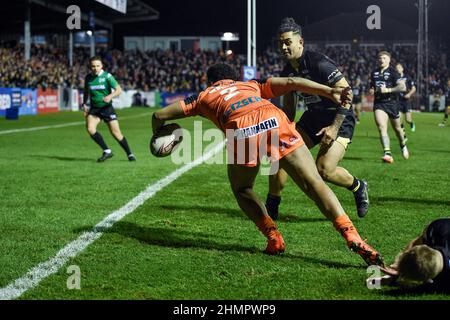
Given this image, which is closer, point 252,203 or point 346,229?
point 346,229

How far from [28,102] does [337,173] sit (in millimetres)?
29512

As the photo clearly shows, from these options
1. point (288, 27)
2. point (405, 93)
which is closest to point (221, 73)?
point (288, 27)

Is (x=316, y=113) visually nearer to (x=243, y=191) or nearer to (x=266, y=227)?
(x=243, y=191)

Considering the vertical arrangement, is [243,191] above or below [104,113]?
below

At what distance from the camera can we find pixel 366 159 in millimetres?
13992

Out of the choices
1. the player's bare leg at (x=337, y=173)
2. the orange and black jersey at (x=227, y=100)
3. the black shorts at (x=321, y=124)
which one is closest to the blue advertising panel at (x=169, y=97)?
the black shorts at (x=321, y=124)

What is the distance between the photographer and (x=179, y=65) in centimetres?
5712

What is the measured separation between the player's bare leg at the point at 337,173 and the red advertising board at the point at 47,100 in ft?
102

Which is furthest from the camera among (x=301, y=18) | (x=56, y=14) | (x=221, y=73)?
(x=301, y=18)

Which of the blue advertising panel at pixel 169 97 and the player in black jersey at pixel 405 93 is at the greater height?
the blue advertising panel at pixel 169 97

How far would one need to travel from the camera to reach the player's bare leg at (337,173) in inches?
274

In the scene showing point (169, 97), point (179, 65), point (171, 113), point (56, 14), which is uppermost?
point (56, 14)

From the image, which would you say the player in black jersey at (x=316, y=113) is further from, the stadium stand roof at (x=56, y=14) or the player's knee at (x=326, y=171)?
the stadium stand roof at (x=56, y=14)

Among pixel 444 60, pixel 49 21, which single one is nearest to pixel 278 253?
pixel 49 21
